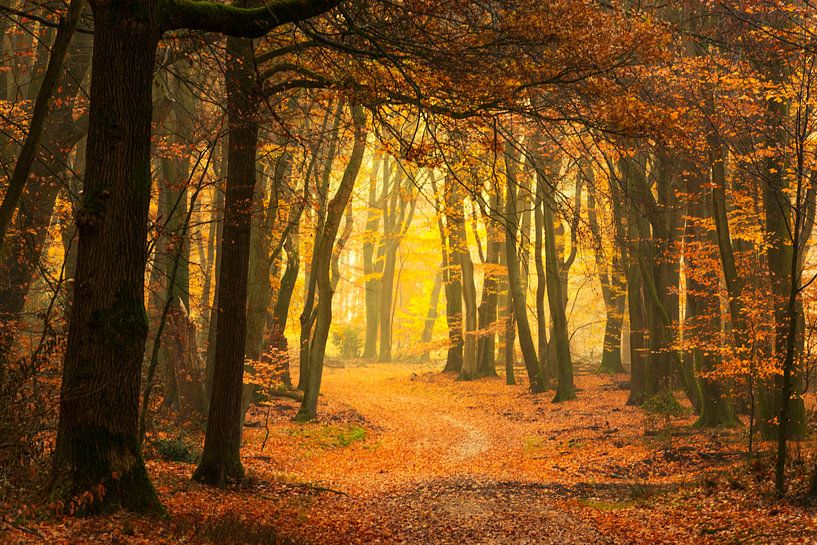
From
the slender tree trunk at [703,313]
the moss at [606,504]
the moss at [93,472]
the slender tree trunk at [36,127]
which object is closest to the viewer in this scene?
the slender tree trunk at [36,127]

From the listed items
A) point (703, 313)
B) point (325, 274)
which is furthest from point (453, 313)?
point (703, 313)

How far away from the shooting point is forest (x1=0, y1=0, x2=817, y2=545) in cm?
617

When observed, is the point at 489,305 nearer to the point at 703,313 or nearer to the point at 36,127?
the point at 703,313

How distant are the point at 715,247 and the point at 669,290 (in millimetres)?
2214

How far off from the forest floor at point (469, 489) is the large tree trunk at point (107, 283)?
20.3 inches

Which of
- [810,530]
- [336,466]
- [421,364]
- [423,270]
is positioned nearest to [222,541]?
[810,530]

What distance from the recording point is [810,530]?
7.42 metres

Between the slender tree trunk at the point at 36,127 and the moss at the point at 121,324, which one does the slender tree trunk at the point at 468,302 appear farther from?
the slender tree trunk at the point at 36,127

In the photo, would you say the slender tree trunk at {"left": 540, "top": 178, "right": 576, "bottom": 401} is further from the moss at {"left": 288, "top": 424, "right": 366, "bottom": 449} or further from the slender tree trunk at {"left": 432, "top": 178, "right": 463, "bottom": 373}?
the slender tree trunk at {"left": 432, "top": 178, "right": 463, "bottom": 373}

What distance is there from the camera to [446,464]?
49.6 ft

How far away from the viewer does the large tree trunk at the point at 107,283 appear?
19.9 ft

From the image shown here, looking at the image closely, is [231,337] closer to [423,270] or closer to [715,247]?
[715,247]

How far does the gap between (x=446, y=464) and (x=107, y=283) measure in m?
10.5

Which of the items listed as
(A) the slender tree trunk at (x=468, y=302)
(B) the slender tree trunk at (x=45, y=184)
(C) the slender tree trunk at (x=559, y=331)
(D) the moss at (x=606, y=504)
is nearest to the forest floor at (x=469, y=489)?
(D) the moss at (x=606, y=504)
